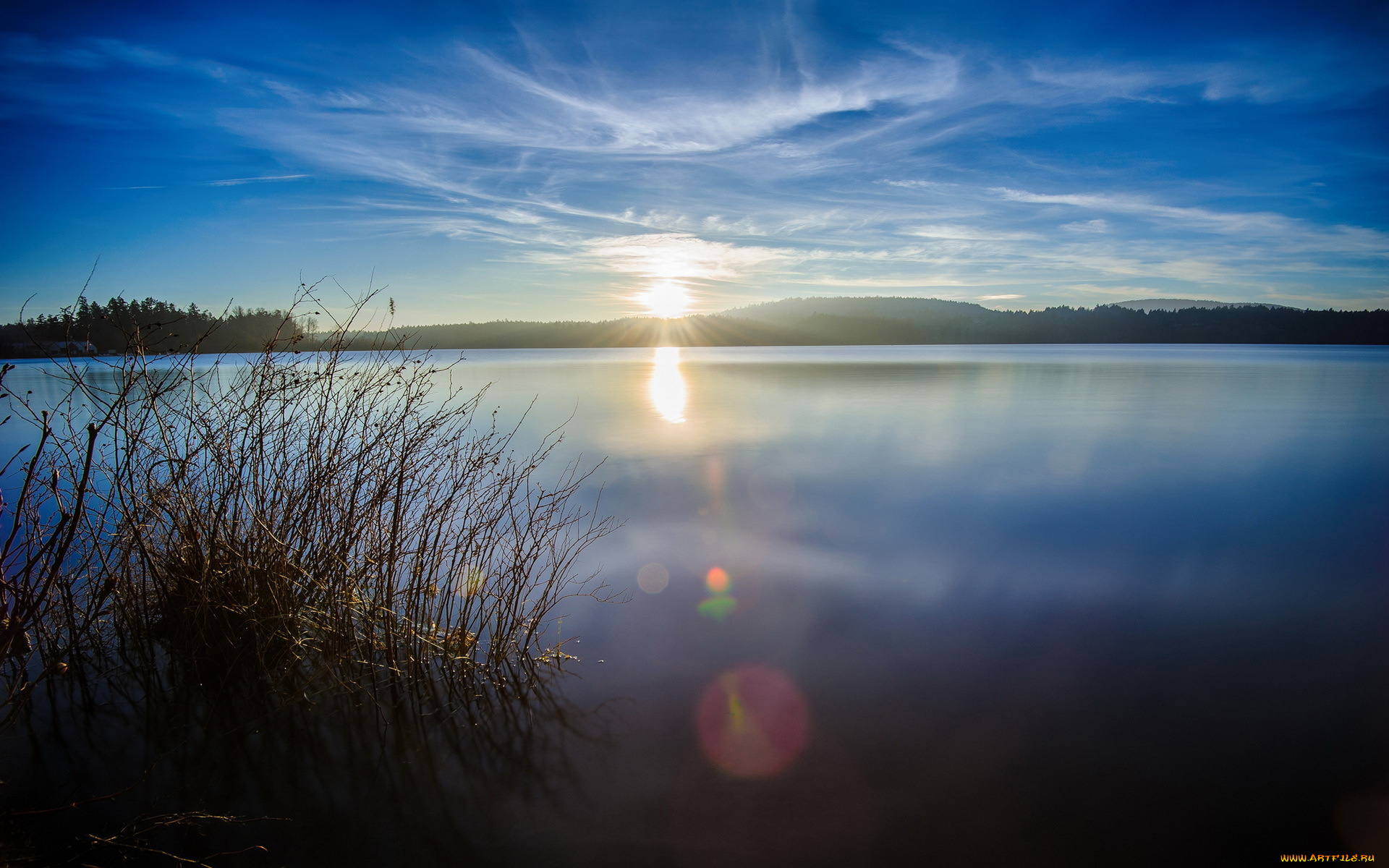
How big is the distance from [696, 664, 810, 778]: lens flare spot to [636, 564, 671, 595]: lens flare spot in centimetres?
202

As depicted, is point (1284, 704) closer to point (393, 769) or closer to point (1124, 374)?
point (393, 769)

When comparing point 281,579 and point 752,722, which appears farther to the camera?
point 752,722

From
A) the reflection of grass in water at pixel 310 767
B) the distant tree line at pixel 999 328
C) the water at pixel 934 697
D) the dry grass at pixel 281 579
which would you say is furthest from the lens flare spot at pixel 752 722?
the distant tree line at pixel 999 328

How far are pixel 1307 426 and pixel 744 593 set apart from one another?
63.6 ft

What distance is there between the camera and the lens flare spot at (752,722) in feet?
15.1

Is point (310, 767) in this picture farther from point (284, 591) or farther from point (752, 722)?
point (752, 722)

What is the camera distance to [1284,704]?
5.08 m


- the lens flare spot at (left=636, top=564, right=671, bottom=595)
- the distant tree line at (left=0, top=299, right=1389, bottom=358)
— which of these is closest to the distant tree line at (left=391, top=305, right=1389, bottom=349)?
the distant tree line at (left=0, top=299, right=1389, bottom=358)

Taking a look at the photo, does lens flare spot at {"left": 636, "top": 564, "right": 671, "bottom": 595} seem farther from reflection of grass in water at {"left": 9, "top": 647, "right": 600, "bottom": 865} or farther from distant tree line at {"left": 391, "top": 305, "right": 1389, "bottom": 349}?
distant tree line at {"left": 391, "top": 305, "right": 1389, "bottom": 349}

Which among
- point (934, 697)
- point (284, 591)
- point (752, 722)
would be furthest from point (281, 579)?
point (934, 697)

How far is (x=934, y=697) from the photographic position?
532cm

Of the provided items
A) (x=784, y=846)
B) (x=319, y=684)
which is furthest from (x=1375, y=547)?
(x=319, y=684)

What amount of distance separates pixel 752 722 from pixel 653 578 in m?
3.16

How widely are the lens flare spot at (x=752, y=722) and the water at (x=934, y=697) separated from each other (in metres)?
0.02
